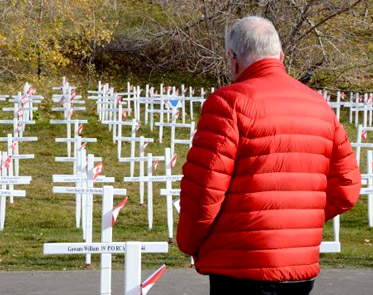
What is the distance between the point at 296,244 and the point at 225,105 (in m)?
0.70

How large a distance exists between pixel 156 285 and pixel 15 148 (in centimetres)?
1133

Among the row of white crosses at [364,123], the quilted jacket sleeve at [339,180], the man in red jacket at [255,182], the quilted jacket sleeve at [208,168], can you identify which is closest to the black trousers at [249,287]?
the man in red jacket at [255,182]

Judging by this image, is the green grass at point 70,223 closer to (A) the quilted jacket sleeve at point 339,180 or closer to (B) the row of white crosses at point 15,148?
(B) the row of white crosses at point 15,148

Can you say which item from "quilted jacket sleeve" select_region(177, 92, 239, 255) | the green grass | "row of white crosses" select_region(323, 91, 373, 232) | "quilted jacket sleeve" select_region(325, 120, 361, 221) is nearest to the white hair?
"quilted jacket sleeve" select_region(177, 92, 239, 255)

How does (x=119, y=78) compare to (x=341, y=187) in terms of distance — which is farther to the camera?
(x=119, y=78)

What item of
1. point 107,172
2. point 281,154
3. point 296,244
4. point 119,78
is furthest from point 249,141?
point 119,78

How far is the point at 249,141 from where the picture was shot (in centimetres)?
478

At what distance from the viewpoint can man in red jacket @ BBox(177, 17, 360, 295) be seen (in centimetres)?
474

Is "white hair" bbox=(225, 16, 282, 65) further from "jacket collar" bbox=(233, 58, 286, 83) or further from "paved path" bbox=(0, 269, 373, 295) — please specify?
"paved path" bbox=(0, 269, 373, 295)

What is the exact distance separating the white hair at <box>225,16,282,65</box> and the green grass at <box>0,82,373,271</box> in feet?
28.2

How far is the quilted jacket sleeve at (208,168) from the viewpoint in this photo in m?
4.71

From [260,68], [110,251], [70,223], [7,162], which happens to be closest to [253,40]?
[260,68]

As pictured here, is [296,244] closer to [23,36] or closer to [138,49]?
[23,36]

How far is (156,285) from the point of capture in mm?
11562
